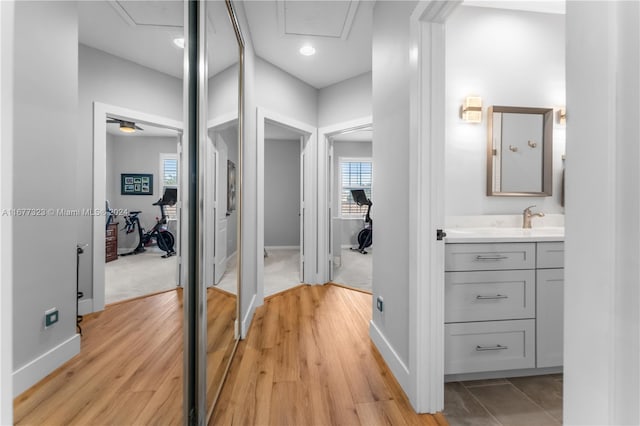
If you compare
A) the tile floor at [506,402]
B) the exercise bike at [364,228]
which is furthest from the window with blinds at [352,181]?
the tile floor at [506,402]

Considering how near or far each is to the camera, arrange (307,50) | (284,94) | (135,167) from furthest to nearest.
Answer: (284,94)
(307,50)
(135,167)

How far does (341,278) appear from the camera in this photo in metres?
4.10

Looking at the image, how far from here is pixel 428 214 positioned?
147cm

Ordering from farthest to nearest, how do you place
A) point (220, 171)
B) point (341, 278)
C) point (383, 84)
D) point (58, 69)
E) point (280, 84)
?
point (341, 278)
point (280, 84)
point (383, 84)
point (220, 171)
point (58, 69)

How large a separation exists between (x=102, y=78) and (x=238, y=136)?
1599mm

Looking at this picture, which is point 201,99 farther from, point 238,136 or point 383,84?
point 383,84

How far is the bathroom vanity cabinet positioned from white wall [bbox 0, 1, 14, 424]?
1761mm

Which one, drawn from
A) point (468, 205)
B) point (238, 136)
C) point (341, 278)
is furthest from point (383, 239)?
point (341, 278)

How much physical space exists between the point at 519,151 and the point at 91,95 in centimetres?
274

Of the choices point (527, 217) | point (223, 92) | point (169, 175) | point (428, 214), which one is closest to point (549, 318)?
point (527, 217)

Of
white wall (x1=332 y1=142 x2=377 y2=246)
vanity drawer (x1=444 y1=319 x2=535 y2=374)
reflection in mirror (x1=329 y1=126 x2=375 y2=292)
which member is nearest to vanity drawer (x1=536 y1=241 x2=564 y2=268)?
vanity drawer (x1=444 y1=319 x2=535 y2=374)

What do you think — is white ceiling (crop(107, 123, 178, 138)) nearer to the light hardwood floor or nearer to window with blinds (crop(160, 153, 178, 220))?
window with blinds (crop(160, 153, 178, 220))

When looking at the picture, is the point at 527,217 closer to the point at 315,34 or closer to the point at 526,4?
the point at 526,4

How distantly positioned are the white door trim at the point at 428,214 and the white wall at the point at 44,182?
135 centimetres
